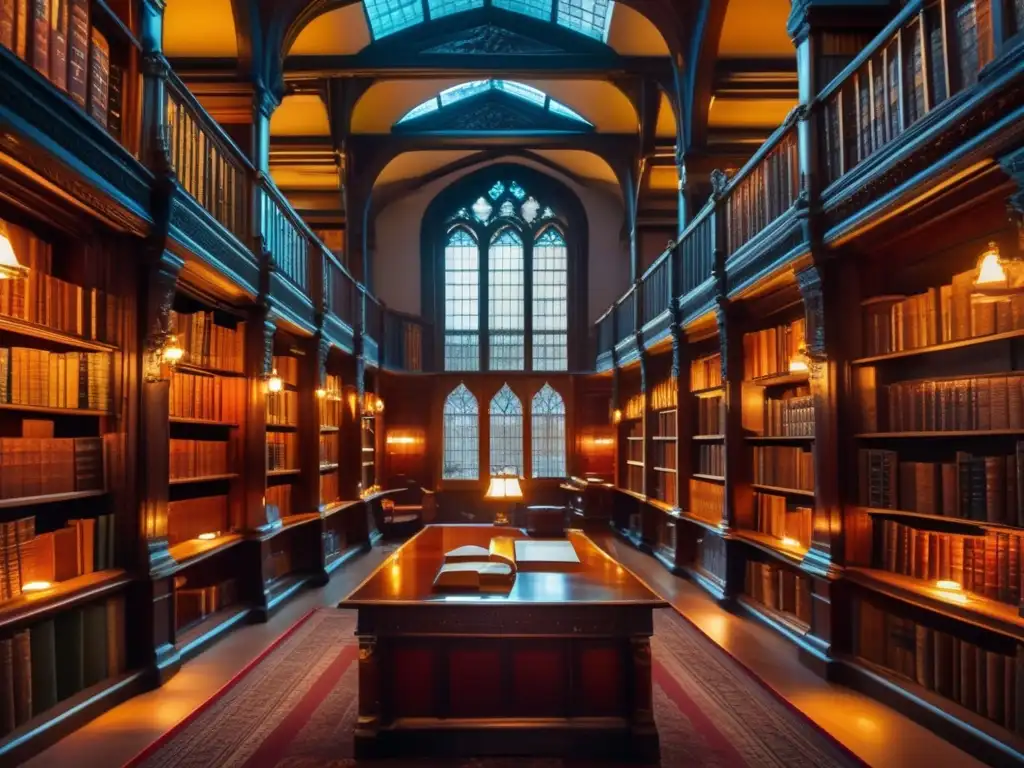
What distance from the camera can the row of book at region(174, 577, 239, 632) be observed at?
5.53 metres

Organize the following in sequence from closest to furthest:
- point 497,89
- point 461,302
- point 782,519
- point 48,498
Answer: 1. point 48,498
2. point 782,519
3. point 497,89
4. point 461,302

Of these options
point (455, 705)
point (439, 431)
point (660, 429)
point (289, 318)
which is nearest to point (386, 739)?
point (455, 705)

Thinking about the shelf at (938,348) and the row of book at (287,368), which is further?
the row of book at (287,368)

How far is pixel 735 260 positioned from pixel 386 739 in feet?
14.1

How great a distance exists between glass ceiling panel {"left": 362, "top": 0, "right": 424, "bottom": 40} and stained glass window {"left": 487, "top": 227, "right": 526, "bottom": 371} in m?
4.97

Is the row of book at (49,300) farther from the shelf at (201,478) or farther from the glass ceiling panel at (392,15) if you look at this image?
the glass ceiling panel at (392,15)

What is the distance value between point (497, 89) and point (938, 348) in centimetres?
1034

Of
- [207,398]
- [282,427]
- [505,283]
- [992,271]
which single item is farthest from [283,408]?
[505,283]

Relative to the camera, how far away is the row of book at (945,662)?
3379mm

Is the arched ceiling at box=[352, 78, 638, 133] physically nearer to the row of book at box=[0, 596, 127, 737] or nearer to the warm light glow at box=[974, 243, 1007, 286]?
the row of book at box=[0, 596, 127, 737]

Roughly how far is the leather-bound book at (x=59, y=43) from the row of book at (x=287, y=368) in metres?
3.99

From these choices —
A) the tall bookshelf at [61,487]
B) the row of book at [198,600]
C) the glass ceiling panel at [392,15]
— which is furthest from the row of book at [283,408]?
the glass ceiling panel at [392,15]

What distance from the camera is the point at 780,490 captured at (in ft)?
19.7

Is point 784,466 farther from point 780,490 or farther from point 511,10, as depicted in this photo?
point 511,10
